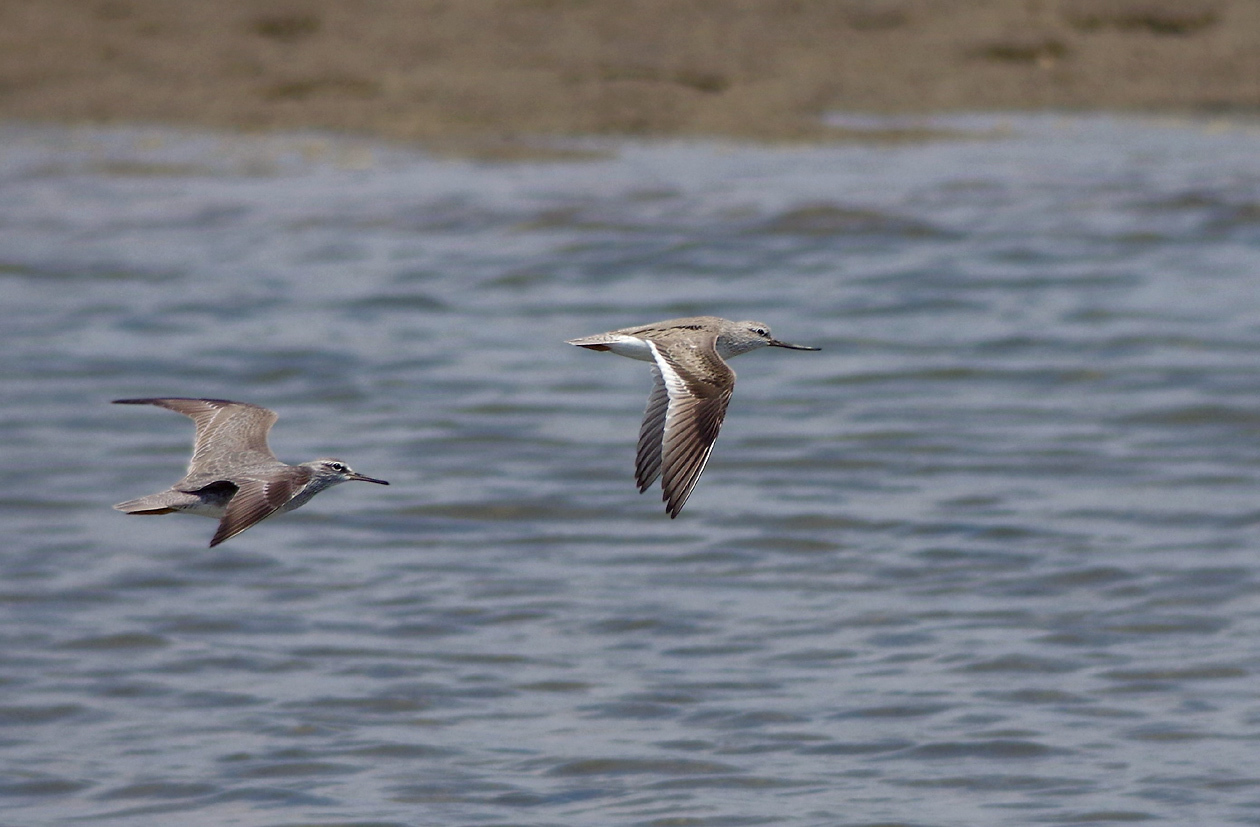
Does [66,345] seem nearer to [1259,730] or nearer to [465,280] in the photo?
[465,280]

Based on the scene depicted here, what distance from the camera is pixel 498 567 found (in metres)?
12.1

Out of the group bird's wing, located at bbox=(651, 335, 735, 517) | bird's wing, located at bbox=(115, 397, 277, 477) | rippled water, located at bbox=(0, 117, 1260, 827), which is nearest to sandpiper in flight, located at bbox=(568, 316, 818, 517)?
bird's wing, located at bbox=(651, 335, 735, 517)

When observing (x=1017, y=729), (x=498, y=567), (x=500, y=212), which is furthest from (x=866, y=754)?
(x=500, y=212)

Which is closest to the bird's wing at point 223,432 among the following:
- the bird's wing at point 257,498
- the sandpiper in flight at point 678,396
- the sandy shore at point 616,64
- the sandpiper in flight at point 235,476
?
the sandpiper in flight at point 235,476

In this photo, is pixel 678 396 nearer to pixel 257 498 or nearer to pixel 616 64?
pixel 257 498

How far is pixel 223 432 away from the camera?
8.26m

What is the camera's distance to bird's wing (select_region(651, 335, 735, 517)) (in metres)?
6.93

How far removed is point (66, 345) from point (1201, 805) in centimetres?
1116

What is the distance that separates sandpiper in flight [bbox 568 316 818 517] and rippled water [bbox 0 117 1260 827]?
238 cm

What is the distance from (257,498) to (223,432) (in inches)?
51.2

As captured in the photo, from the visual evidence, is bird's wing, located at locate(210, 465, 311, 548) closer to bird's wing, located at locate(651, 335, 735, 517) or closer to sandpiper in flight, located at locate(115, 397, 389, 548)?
sandpiper in flight, located at locate(115, 397, 389, 548)

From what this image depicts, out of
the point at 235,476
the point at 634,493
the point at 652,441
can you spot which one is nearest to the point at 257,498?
the point at 235,476

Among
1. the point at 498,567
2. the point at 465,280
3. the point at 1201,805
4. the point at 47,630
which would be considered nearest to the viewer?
the point at 1201,805

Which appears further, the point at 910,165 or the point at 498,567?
the point at 910,165
